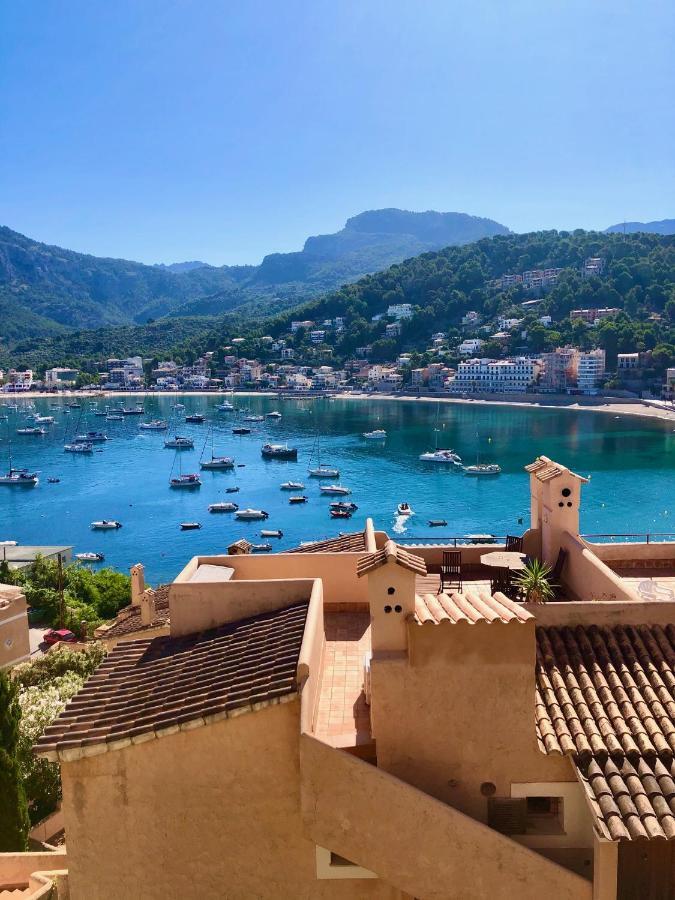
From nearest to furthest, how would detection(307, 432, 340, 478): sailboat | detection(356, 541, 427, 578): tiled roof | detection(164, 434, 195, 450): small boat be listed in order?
detection(356, 541, 427, 578): tiled roof < detection(307, 432, 340, 478): sailboat < detection(164, 434, 195, 450): small boat

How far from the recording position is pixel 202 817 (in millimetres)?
6523

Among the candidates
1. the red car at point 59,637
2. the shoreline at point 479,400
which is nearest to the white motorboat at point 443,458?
the shoreline at point 479,400

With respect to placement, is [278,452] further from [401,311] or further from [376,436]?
[401,311]

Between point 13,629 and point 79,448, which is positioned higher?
point 13,629

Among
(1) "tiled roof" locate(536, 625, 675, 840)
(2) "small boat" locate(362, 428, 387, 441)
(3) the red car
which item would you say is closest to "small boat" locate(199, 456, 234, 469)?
(2) "small boat" locate(362, 428, 387, 441)

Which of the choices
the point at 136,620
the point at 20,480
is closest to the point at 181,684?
the point at 136,620

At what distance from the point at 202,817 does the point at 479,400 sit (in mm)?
134483

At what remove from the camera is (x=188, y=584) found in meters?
8.58

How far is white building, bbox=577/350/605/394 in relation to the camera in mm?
130625

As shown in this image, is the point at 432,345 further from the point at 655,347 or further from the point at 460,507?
the point at 460,507

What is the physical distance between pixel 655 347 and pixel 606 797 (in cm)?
13431

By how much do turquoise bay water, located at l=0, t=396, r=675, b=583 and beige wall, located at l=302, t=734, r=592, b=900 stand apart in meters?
→ 40.7

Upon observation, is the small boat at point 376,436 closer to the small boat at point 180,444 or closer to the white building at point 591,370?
the small boat at point 180,444

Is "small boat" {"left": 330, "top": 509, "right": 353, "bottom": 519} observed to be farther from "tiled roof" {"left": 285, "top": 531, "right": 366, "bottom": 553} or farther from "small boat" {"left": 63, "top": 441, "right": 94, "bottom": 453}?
"small boat" {"left": 63, "top": 441, "right": 94, "bottom": 453}
